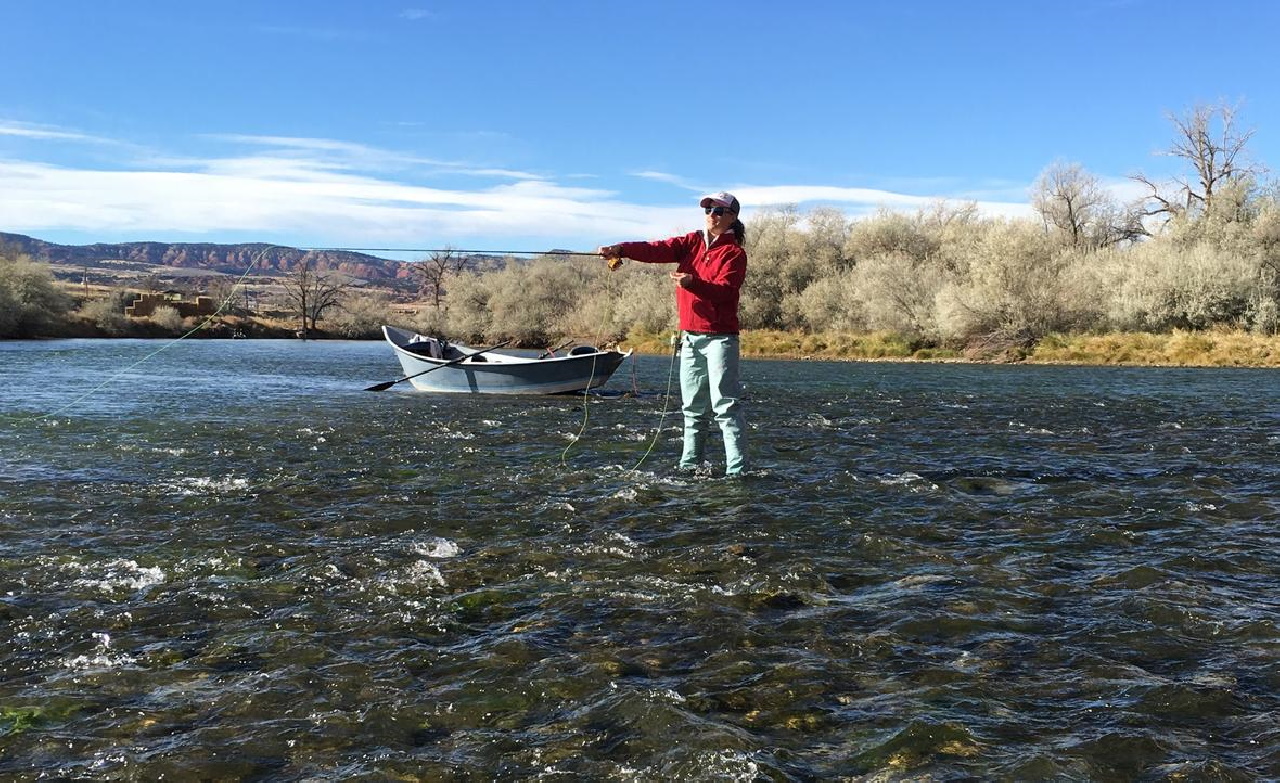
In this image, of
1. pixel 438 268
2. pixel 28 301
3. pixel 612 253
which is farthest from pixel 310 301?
pixel 612 253

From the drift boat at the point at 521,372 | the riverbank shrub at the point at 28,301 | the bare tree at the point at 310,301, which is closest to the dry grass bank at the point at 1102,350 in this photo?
the drift boat at the point at 521,372

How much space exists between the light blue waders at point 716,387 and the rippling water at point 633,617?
1.40 feet

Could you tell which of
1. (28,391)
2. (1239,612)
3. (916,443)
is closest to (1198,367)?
(916,443)

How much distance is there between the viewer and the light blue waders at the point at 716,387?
32.3 feet

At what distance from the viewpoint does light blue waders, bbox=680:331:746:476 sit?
9.86 meters

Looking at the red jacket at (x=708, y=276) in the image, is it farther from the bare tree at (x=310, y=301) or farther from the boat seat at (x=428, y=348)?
the bare tree at (x=310, y=301)

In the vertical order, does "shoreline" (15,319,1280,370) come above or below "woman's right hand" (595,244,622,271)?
below

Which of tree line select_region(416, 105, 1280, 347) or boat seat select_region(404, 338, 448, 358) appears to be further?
tree line select_region(416, 105, 1280, 347)

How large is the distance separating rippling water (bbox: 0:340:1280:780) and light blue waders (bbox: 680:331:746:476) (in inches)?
16.9

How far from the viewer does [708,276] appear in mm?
9883

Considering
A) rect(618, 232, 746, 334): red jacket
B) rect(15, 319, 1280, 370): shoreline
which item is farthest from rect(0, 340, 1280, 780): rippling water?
rect(15, 319, 1280, 370): shoreline

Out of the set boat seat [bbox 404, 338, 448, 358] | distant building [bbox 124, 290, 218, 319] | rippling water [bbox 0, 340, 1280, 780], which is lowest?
rippling water [bbox 0, 340, 1280, 780]

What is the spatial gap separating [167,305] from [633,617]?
91.8 metres

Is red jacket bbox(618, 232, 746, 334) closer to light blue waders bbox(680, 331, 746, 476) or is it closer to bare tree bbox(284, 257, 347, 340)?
light blue waders bbox(680, 331, 746, 476)
